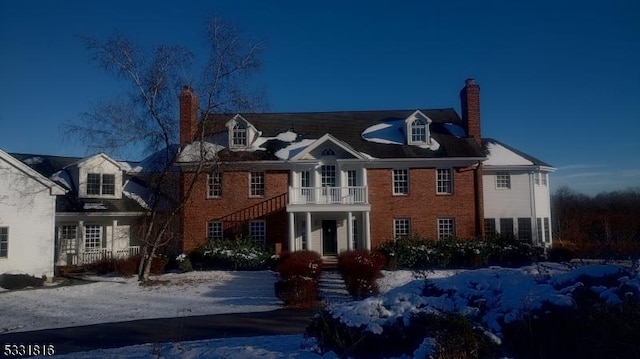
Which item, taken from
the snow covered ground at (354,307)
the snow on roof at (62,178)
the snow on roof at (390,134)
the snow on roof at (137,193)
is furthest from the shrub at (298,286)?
the snow on roof at (62,178)

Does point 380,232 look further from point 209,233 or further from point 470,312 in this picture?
point 470,312

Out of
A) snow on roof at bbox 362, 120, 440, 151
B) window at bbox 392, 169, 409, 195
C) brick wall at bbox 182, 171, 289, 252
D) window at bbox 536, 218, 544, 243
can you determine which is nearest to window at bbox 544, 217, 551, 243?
window at bbox 536, 218, 544, 243

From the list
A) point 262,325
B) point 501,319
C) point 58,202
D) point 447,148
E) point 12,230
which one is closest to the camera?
point 501,319

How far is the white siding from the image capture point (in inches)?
738

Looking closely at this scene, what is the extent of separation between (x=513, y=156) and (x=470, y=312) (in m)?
21.5

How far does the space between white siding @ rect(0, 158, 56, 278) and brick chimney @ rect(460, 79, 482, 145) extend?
21.8m

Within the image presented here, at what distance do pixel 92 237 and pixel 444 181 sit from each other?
19307 mm

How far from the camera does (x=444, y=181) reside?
24750 mm

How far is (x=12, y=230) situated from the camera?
18.9 meters

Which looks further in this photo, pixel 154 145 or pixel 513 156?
pixel 513 156

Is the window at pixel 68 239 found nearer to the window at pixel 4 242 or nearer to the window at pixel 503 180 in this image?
the window at pixel 4 242

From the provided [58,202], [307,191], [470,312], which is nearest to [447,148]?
[307,191]

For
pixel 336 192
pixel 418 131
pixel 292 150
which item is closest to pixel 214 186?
pixel 292 150

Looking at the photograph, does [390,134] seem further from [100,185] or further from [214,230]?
[100,185]
